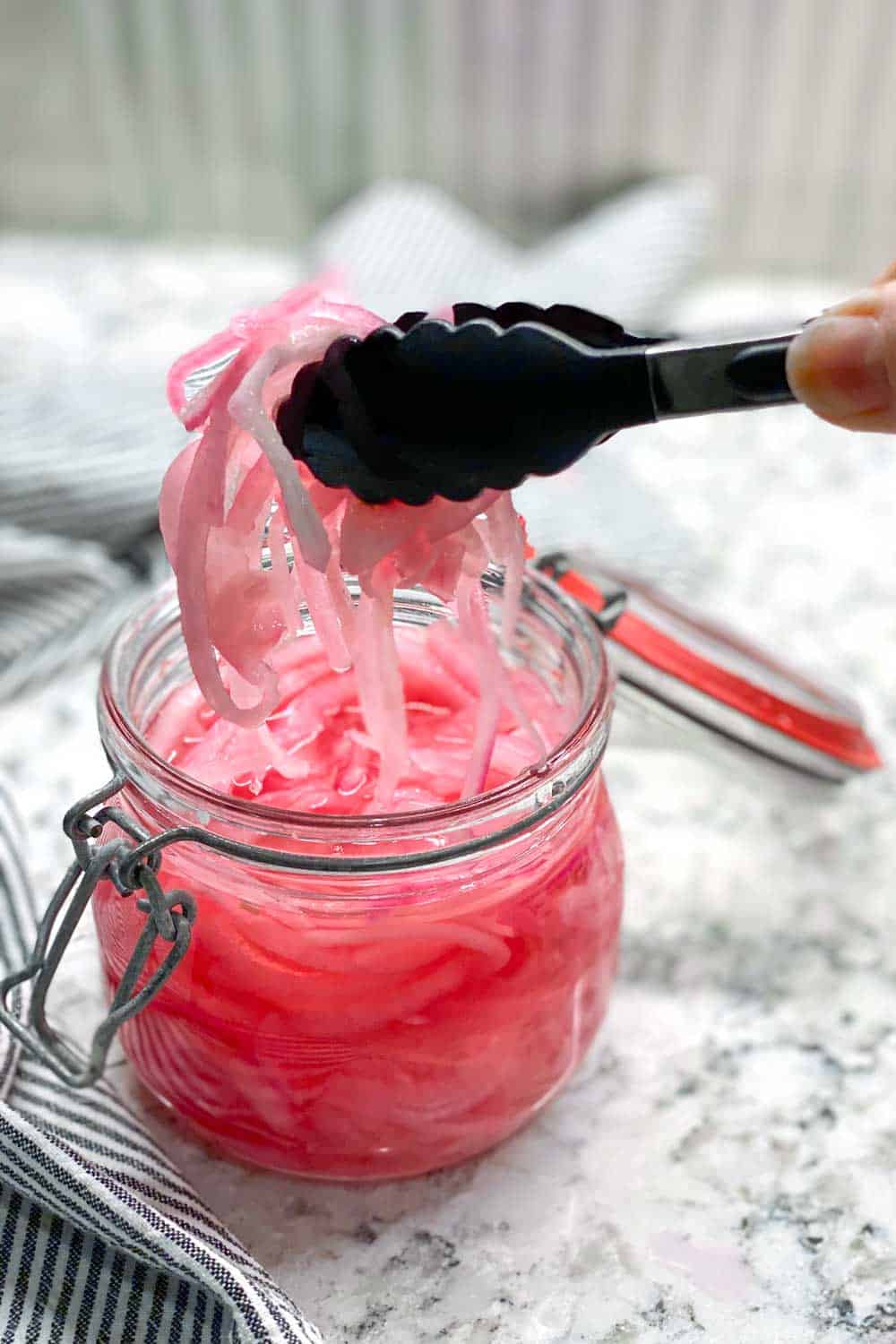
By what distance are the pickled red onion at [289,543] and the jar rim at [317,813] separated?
3 cm

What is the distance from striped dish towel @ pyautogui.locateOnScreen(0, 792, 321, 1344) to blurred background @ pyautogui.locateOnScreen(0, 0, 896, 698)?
2.73 ft

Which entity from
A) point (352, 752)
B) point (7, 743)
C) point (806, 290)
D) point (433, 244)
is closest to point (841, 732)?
point (352, 752)

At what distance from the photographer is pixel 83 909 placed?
0.49m

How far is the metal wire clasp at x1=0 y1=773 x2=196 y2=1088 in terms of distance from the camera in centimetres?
47

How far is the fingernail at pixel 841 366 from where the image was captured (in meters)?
0.38

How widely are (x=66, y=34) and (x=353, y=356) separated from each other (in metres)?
1.27

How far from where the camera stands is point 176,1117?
1.92 feet

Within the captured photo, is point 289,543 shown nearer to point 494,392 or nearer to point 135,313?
point 494,392

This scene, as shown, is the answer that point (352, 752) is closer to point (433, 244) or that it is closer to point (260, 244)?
point (433, 244)

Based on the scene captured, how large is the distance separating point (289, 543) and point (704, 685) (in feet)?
0.78

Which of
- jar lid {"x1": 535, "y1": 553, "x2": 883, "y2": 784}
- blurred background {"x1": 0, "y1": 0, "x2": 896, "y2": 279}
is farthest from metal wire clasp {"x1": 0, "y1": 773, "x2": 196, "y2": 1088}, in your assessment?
blurred background {"x1": 0, "y1": 0, "x2": 896, "y2": 279}

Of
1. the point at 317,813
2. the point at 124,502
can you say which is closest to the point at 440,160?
the point at 124,502

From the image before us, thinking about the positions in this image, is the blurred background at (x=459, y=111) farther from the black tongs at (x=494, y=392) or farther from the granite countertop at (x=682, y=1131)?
the black tongs at (x=494, y=392)

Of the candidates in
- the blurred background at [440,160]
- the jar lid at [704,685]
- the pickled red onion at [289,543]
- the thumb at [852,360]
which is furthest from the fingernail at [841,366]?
the blurred background at [440,160]
